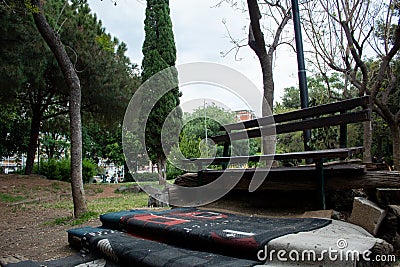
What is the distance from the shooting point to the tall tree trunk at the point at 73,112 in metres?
5.07

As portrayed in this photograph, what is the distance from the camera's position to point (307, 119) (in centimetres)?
325

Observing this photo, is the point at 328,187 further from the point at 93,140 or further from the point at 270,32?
the point at 93,140

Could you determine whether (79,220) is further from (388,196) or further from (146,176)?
(146,176)

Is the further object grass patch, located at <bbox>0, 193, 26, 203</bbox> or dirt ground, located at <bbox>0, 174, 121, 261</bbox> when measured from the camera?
grass patch, located at <bbox>0, 193, 26, 203</bbox>

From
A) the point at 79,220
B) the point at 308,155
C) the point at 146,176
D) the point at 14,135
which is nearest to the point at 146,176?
the point at 146,176

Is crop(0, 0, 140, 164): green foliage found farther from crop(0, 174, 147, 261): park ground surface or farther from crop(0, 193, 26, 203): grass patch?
crop(0, 193, 26, 203): grass patch

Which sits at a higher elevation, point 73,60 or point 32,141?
point 73,60

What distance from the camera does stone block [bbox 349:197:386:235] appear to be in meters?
2.03

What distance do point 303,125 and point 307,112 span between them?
32 centimetres

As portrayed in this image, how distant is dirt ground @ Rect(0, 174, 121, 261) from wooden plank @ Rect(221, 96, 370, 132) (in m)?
2.16

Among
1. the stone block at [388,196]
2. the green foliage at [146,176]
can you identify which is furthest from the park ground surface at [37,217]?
the green foliage at [146,176]

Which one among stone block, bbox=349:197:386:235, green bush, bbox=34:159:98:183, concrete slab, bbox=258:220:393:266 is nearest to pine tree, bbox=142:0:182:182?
green bush, bbox=34:159:98:183

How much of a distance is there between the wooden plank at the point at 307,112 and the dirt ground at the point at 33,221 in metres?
2.16

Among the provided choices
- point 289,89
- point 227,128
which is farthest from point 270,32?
point 289,89
